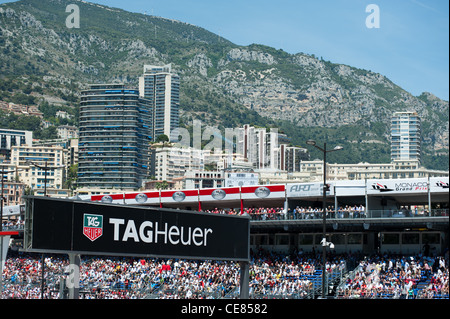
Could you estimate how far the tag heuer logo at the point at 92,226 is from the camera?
25906 mm

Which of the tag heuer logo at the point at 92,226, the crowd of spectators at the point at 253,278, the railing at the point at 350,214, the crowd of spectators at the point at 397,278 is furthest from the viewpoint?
the railing at the point at 350,214

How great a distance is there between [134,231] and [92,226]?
1878 millimetres

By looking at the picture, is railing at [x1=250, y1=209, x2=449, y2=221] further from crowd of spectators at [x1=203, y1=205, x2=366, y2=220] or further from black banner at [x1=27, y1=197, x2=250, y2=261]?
black banner at [x1=27, y1=197, x2=250, y2=261]

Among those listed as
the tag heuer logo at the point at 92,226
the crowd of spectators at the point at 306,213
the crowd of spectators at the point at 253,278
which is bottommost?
the crowd of spectators at the point at 253,278

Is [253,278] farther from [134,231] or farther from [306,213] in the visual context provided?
[134,231]

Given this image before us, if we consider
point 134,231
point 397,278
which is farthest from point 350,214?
point 134,231

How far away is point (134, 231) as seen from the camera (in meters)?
27.4

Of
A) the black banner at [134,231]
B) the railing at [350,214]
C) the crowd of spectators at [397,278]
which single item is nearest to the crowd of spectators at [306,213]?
the railing at [350,214]

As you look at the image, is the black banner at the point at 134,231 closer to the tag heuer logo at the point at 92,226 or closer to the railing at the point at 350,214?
the tag heuer logo at the point at 92,226

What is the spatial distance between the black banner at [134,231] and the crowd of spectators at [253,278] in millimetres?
17211

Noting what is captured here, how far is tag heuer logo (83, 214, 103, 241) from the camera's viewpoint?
85.0 feet

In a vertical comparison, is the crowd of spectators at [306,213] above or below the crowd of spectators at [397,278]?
above

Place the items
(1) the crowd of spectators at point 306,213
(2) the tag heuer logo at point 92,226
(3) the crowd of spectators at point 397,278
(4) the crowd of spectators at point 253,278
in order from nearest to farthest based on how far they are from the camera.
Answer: (2) the tag heuer logo at point 92,226 → (3) the crowd of spectators at point 397,278 → (4) the crowd of spectators at point 253,278 → (1) the crowd of spectators at point 306,213

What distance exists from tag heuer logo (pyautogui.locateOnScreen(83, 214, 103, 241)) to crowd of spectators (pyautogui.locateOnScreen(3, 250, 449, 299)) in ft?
67.0
